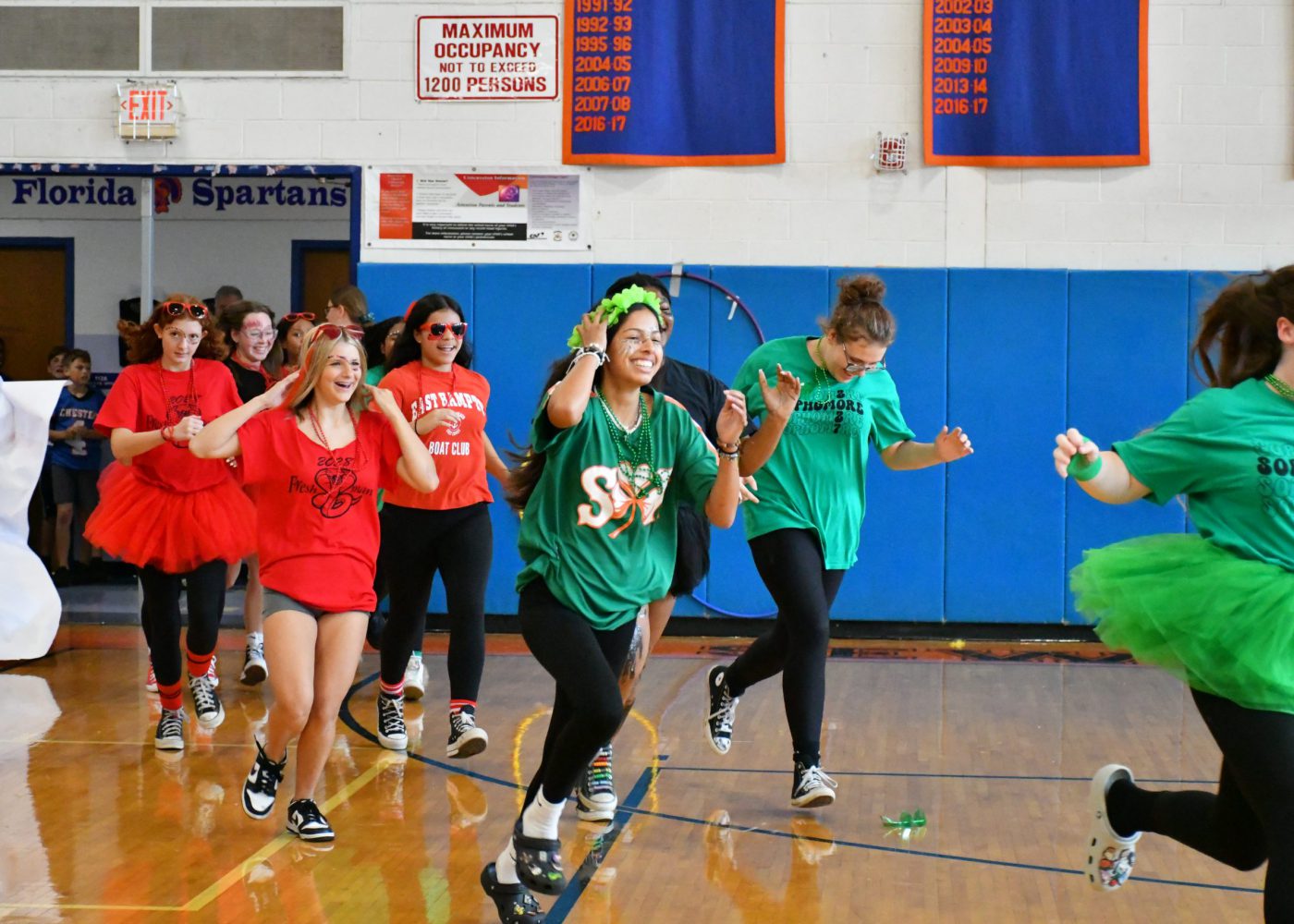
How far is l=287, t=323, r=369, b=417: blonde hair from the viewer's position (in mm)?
4227

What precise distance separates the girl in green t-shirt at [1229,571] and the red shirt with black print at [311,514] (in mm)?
2049

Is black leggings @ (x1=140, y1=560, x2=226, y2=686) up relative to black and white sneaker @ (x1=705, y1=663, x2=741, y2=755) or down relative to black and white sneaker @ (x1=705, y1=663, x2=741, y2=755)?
up

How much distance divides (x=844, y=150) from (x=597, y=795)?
482 cm

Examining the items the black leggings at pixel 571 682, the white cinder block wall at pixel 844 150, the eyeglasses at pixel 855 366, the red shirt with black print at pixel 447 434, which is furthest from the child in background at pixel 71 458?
the black leggings at pixel 571 682

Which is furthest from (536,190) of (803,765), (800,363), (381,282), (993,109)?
(803,765)

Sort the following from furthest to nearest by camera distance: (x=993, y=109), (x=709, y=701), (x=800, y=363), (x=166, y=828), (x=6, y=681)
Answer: (x=993, y=109) < (x=6, y=681) < (x=709, y=701) < (x=800, y=363) < (x=166, y=828)

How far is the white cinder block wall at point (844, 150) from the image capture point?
7965 mm

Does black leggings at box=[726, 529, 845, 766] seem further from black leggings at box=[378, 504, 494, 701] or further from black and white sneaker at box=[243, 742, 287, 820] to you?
black and white sneaker at box=[243, 742, 287, 820]

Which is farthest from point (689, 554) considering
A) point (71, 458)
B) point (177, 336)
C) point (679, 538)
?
point (71, 458)

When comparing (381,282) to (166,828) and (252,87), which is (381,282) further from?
(166,828)

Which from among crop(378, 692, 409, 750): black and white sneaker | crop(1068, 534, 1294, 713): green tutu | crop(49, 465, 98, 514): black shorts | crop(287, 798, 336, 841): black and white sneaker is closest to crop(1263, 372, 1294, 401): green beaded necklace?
crop(1068, 534, 1294, 713): green tutu

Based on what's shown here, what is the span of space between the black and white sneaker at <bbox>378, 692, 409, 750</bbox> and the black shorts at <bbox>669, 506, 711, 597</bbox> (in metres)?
1.20

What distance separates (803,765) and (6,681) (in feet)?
13.6

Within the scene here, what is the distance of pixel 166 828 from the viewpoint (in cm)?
431
